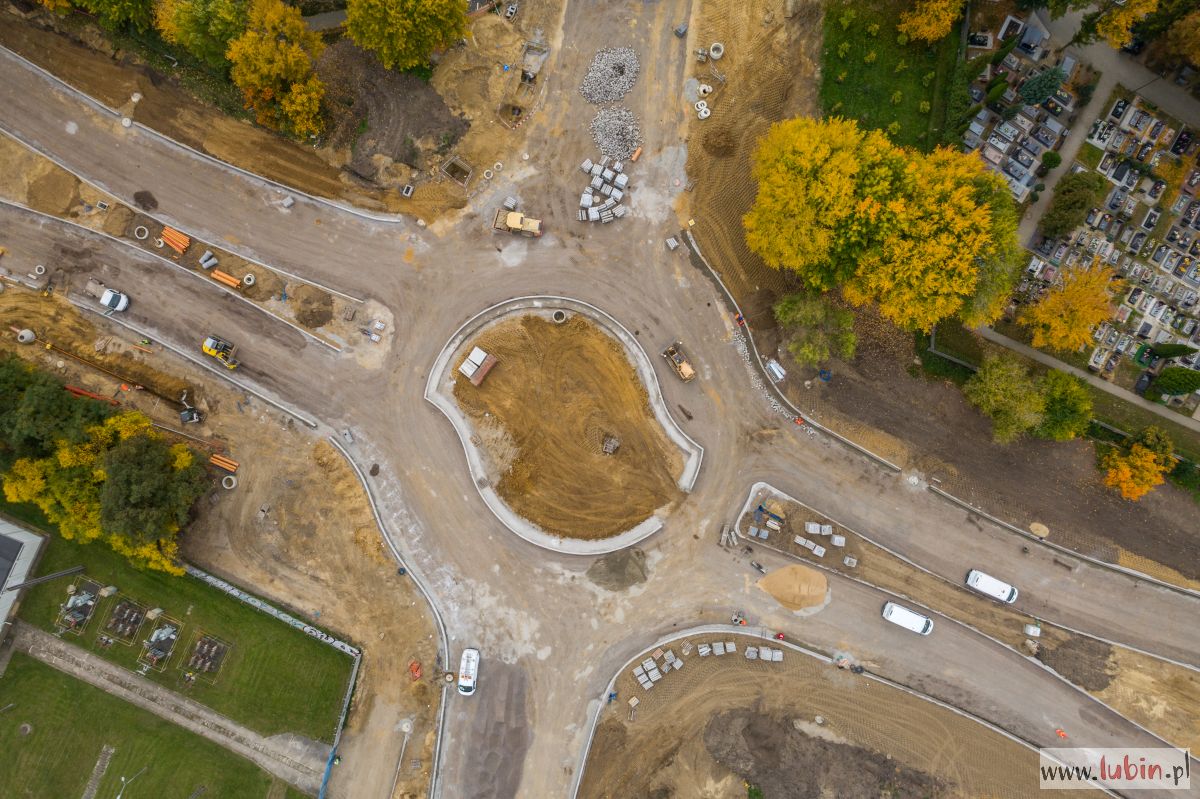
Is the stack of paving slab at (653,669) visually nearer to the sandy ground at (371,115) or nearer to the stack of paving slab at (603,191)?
the stack of paving slab at (603,191)

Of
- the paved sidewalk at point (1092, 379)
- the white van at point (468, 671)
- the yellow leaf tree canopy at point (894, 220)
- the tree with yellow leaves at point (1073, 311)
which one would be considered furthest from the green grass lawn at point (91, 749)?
the tree with yellow leaves at point (1073, 311)

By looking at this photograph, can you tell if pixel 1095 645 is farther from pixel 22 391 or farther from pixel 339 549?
pixel 22 391

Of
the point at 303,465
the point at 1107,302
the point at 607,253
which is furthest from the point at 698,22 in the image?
the point at 303,465

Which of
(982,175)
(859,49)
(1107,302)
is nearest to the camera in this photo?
(982,175)

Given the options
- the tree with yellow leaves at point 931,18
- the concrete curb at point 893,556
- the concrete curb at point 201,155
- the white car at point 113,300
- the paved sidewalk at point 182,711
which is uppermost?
the tree with yellow leaves at point 931,18

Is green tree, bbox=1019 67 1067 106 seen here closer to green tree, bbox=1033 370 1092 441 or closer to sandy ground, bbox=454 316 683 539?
green tree, bbox=1033 370 1092 441

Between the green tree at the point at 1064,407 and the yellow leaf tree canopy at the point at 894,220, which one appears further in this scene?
the green tree at the point at 1064,407
